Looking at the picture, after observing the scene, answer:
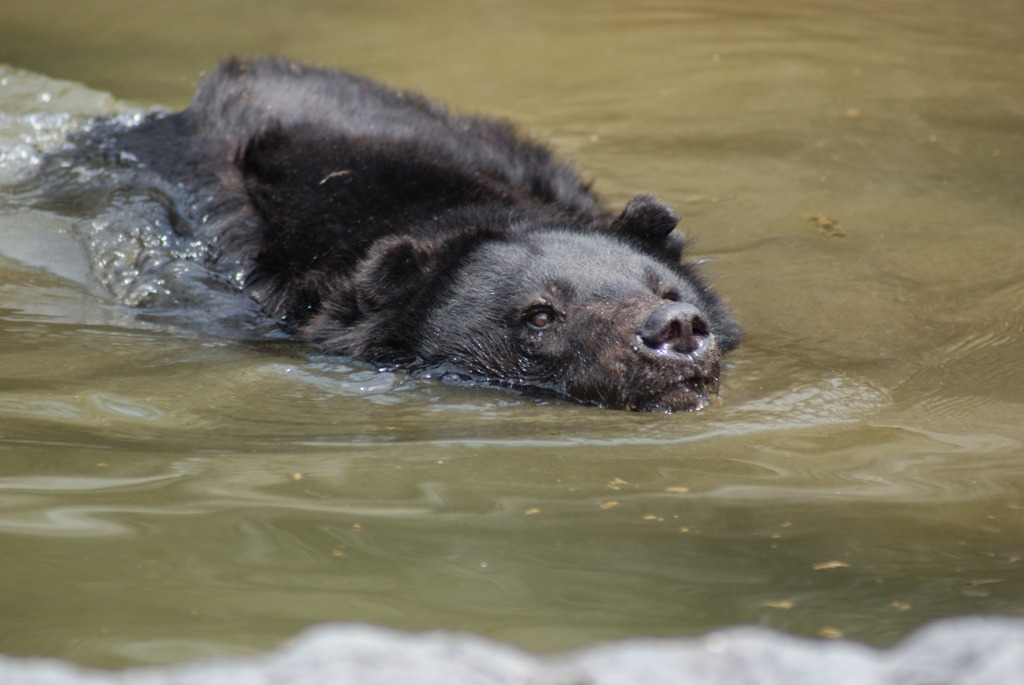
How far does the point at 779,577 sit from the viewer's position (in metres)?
2.99

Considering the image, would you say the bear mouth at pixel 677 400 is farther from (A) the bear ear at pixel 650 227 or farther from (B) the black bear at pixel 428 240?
(A) the bear ear at pixel 650 227

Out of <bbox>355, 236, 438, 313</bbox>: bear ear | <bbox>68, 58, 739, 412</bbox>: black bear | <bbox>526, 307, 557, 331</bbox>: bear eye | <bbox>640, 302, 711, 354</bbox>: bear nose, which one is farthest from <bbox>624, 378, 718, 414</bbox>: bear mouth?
<bbox>355, 236, 438, 313</bbox>: bear ear

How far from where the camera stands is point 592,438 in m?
4.23

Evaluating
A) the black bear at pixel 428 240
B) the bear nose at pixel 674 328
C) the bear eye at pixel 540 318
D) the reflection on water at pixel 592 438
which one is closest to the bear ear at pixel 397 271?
the black bear at pixel 428 240

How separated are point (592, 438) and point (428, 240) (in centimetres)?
182

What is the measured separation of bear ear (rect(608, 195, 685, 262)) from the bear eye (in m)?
0.85

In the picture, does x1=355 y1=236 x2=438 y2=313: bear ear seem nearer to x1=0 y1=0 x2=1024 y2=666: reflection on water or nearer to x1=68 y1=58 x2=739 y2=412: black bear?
x1=68 y1=58 x2=739 y2=412: black bear

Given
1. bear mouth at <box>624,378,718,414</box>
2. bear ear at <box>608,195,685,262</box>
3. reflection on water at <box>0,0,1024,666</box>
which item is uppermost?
bear ear at <box>608,195,685,262</box>

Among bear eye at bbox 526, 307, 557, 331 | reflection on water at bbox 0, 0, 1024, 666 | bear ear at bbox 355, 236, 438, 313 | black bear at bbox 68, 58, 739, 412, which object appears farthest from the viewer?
bear ear at bbox 355, 236, 438, 313

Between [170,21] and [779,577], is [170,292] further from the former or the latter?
[170,21]

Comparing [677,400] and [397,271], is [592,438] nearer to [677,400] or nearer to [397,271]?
[677,400]

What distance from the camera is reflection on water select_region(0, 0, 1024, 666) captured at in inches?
112

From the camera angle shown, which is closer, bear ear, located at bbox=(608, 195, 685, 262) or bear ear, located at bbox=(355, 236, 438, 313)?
bear ear, located at bbox=(355, 236, 438, 313)

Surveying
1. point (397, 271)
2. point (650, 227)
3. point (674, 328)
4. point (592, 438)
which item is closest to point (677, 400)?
point (674, 328)
